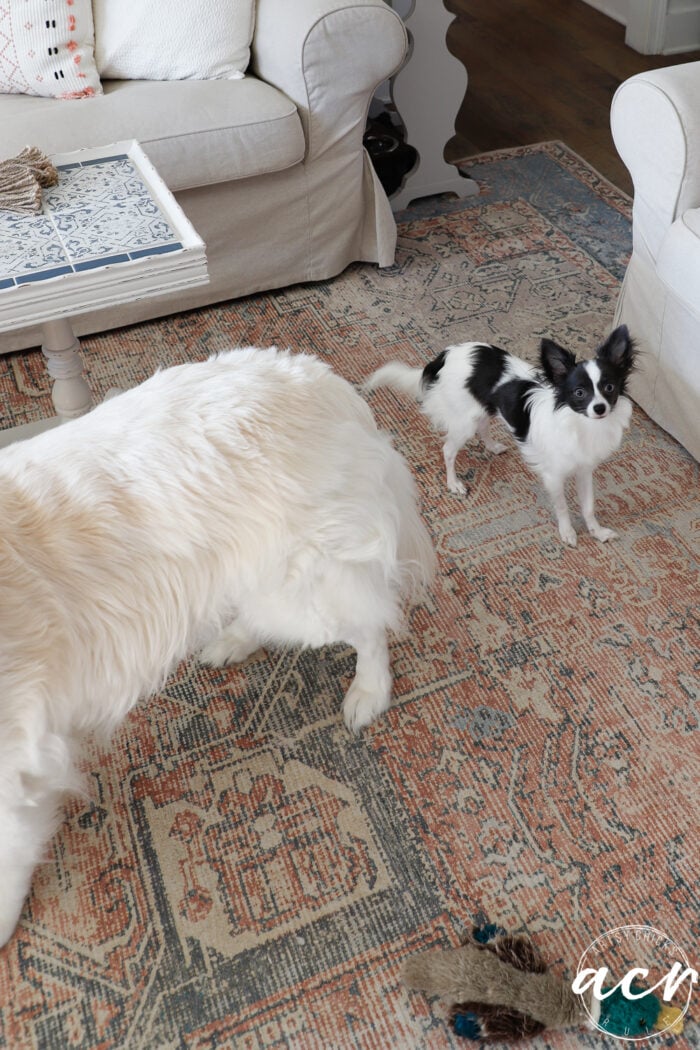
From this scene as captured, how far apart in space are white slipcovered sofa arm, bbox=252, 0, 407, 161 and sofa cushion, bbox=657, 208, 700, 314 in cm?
99

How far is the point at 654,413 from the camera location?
7.24ft

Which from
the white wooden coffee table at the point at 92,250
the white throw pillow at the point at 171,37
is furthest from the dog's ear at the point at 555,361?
the white throw pillow at the point at 171,37

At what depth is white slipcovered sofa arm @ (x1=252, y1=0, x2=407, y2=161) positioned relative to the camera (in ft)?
7.54

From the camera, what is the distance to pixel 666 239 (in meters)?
1.97

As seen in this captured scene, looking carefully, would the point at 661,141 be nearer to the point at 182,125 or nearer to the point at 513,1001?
the point at 182,125

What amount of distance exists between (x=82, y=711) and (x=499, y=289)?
6.46 feet

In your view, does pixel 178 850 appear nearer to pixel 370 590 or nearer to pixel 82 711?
pixel 82 711

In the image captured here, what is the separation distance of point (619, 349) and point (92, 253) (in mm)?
1047

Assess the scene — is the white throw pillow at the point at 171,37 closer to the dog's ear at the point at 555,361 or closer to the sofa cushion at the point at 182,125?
the sofa cushion at the point at 182,125

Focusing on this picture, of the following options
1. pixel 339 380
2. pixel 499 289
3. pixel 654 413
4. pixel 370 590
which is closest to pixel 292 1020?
pixel 370 590

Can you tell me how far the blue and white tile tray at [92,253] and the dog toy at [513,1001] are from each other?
4.26 ft

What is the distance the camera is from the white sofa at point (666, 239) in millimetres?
1905

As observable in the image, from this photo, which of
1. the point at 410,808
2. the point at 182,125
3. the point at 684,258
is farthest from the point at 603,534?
the point at 182,125

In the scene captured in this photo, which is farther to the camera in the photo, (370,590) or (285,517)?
(370,590)
